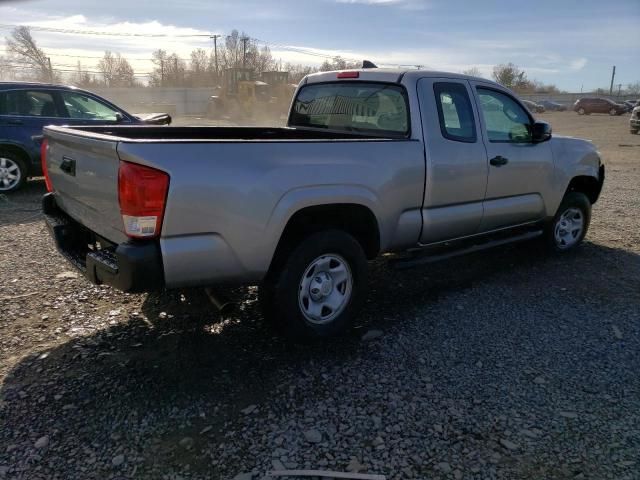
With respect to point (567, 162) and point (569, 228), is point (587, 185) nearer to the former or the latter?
point (569, 228)

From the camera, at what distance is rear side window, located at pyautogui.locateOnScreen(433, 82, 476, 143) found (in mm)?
4219

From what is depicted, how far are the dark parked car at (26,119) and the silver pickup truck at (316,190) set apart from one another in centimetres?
492

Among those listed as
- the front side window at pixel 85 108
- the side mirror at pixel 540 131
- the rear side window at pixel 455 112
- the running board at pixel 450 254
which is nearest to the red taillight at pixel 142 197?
the running board at pixel 450 254

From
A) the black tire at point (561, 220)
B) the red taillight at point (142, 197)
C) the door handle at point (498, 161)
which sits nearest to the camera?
the red taillight at point (142, 197)

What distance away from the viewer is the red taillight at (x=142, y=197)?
2686 mm

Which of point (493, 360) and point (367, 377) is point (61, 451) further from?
point (493, 360)

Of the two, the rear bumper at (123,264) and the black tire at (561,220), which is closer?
the rear bumper at (123,264)

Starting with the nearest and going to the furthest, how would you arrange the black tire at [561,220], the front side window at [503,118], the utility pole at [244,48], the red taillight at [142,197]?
the red taillight at [142,197] < the front side window at [503,118] < the black tire at [561,220] < the utility pole at [244,48]

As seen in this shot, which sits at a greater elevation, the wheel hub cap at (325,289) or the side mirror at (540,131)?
the side mirror at (540,131)

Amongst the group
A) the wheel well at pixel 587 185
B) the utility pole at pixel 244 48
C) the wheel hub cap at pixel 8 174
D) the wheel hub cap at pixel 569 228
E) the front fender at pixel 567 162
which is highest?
the utility pole at pixel 244 48

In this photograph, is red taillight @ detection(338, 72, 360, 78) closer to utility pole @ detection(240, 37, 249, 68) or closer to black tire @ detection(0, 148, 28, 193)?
black tire @ detection(0, 148, 28, 193)

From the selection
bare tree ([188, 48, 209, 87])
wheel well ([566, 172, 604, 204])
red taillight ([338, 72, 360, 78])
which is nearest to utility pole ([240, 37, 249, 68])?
bare tree ([188, 48, 209, 87])

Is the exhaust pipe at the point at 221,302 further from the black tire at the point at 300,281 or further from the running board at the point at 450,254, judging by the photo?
the running board at the point at 450,254

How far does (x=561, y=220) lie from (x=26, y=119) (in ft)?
26.7
